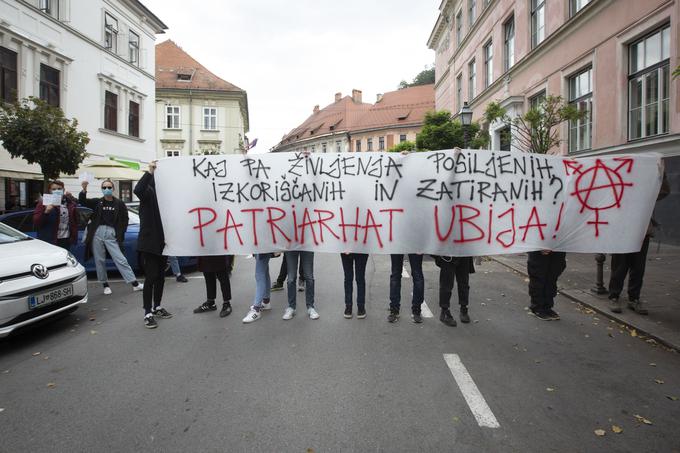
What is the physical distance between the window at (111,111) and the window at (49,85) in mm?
3467

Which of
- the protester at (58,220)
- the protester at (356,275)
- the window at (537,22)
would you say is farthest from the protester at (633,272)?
the window at (537,22)

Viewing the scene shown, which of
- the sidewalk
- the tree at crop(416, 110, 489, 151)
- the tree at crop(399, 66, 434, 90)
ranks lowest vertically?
the sidewalk

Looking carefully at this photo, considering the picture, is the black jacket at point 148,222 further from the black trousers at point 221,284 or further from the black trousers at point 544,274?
the black trousers at point 544,274

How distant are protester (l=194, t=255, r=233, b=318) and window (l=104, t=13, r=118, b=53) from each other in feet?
73.5

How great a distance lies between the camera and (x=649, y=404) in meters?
3.08

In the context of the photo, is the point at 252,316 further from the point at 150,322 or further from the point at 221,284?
the point at 150,322

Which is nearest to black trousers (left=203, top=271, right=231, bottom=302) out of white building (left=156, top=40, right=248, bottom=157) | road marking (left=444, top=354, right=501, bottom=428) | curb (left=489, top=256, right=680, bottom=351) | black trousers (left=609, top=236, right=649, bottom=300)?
road marking (left=444, top=354, right=501, bottom=428)

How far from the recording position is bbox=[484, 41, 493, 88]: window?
22.4 metres

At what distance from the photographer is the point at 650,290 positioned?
652 centimetres

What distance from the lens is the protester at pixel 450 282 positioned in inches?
199

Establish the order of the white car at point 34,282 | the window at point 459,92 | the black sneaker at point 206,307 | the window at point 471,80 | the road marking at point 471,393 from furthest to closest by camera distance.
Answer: the window at point 459,92
the window at point 471,80
the black sneaker at point 206,307
the white car at point 34,282
the road marking at point 471,393

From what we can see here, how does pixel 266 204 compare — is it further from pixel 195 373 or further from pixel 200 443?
pixel 200 443

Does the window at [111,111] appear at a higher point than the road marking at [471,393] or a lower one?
higher

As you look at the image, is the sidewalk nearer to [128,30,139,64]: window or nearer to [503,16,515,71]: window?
[503,16,515,71]: window
